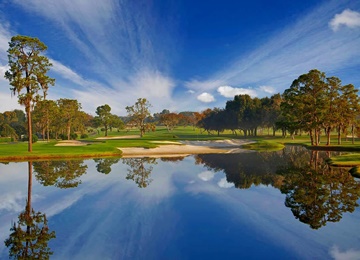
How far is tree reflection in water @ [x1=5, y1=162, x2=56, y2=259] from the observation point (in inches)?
323

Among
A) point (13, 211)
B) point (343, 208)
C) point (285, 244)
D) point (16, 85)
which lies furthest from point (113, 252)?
point (16, 85)

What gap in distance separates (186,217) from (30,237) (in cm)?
621

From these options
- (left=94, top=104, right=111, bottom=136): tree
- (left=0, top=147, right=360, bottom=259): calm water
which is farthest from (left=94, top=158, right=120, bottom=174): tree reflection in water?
(left=94, top=104, right=111, bottom=136): tree

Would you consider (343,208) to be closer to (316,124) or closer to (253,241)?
(253,241)

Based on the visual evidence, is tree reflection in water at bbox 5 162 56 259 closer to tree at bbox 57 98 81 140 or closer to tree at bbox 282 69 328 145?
tree at bbox 282 69 328 145

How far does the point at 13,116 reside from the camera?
11138 centimetres

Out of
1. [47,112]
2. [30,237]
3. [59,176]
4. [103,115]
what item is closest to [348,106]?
[59,176]

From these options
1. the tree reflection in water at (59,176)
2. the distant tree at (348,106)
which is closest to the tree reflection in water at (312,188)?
the tree reflection in water at (59,176)

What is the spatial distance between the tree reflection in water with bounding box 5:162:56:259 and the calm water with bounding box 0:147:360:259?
50mm

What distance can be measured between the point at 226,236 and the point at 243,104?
98.3 meters

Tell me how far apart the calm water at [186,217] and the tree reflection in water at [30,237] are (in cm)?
5

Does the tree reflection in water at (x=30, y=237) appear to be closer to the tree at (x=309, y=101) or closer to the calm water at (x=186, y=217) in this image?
the calm water at (x=186, y=217)

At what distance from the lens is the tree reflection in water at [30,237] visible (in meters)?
8.21

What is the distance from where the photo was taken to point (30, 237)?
9.48 m
